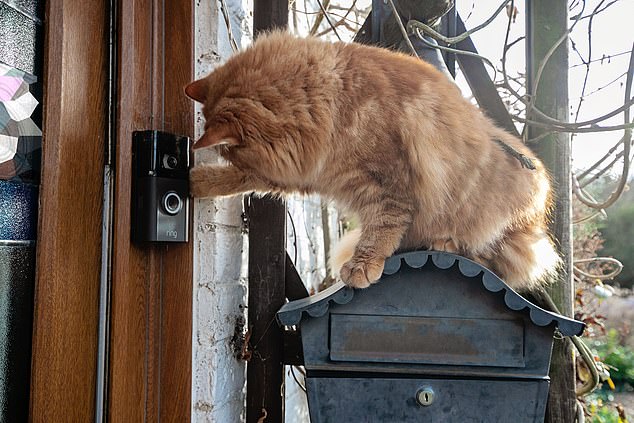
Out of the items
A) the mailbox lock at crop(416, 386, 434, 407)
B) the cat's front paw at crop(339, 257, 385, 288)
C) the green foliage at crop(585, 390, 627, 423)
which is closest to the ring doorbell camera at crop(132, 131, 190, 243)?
the cat's front paw at crop(339, 257, 385, 288)

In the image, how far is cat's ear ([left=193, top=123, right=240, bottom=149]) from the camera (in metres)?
0.88

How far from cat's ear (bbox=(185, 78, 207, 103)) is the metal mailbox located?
19.5 inches

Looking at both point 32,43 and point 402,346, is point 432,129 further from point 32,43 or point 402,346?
point 32,43

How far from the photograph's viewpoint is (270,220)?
3.79 ft

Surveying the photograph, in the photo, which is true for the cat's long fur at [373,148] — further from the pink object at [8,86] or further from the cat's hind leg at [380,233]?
the pink object at [8,86]

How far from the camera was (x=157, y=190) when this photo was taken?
0.91 meters

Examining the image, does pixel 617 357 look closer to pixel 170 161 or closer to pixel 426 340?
pixel 426 340

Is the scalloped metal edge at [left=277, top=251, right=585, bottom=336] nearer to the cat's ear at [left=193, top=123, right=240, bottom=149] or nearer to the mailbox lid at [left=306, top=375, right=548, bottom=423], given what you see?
the mailbox lid at [left=306, top=375, right=548, bottom=423]

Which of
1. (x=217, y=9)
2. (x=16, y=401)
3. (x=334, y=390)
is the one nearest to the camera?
(x=16, y=401)

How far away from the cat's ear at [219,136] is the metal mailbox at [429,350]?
1.21ft

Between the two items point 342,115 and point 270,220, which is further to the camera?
point 270,220

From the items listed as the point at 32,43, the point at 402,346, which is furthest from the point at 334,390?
the point at 32,43

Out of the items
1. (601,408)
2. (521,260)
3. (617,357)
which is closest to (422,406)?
(521,260)

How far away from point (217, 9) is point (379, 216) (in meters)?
0.65
